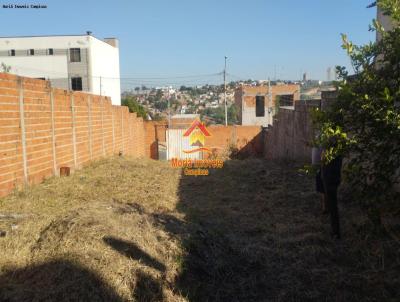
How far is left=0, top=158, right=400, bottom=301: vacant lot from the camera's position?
3.62 meters

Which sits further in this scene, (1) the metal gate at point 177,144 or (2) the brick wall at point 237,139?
(2) the brick wall at point 237,139

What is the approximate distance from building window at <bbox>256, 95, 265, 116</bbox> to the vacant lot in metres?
41.4

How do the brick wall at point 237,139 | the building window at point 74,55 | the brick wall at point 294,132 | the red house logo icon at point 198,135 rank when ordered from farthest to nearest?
1. the building window at point 74,55
2. the brick wall at point 237,139
3. the red house logo icon at point 198,135
4. the brick wall at point 294,132

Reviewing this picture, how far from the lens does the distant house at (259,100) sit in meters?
47.2

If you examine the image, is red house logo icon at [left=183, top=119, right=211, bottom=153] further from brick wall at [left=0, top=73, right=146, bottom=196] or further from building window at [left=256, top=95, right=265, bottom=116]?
building window at [left=256, top=95, right=265, bottom=116]

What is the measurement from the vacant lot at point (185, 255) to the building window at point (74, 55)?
133 feet

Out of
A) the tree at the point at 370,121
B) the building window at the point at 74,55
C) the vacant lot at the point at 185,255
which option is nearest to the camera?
the tree at the point at 370,121

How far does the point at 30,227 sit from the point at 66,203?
83.2 inches

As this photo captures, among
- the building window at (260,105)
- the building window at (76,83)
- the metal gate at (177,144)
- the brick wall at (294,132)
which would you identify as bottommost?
the metal gate at (177,144)

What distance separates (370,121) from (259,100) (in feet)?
152

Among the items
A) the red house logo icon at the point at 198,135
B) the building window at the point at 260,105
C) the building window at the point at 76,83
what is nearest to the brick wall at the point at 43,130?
the red house logo icon at the point at 198,135

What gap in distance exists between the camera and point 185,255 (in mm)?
4512

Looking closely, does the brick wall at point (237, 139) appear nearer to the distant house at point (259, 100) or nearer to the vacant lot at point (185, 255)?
the vacant lot at point (185, 255)

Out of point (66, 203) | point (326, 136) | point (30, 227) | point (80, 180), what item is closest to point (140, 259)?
point (30, 227)
